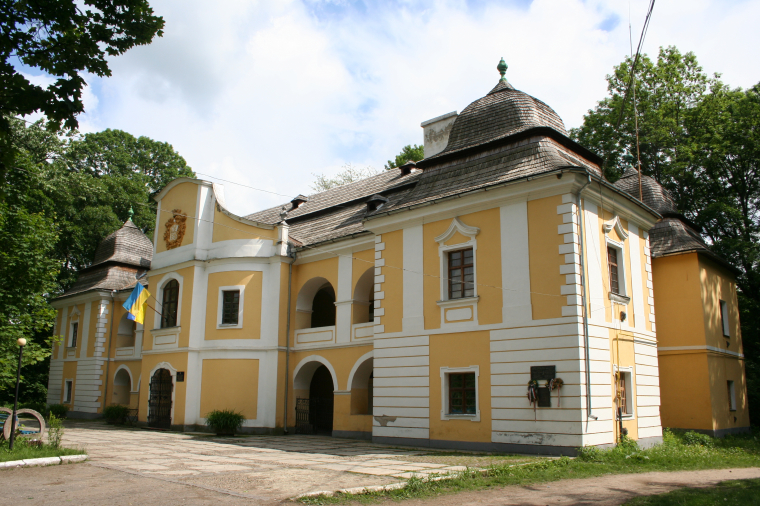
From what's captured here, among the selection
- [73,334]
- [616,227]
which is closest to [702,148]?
[616,227]

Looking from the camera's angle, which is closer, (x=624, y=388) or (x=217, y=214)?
(x=624, y=388)

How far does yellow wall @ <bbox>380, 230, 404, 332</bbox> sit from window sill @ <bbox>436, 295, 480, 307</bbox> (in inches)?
56.4

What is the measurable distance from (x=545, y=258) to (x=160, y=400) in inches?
584

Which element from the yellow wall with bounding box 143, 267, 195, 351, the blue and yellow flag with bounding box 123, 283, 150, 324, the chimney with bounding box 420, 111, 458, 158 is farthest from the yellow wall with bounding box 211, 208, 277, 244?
the chimney with bounding box 420, 111, 458, 158

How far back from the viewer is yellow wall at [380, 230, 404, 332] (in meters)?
16.1

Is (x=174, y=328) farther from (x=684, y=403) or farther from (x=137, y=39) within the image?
(x=684, y=403)

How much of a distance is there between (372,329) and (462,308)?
416cm

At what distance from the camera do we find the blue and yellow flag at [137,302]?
2097cm

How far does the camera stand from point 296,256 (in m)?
20.7

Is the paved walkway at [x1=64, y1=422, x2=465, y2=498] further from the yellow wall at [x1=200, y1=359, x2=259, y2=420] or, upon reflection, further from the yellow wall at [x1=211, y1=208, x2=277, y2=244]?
the yellow wall at [x1=211, y1=208, x2=277, y2=244]

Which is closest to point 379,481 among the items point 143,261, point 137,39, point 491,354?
point 491,354

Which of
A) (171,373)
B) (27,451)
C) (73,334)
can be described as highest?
(73,334)

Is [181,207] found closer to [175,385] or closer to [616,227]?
[175,385]

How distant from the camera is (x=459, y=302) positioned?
14625mm
